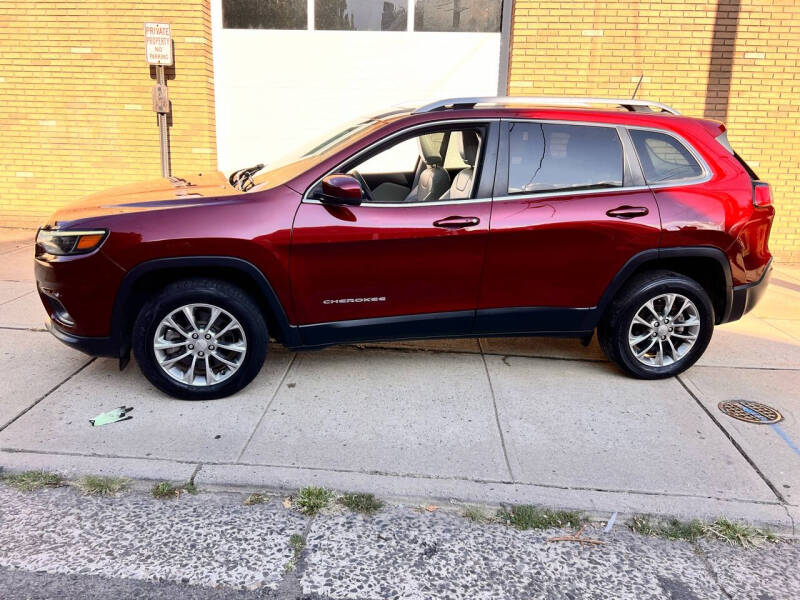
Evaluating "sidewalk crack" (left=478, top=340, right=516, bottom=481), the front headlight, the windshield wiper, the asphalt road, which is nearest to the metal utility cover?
the asphalt road

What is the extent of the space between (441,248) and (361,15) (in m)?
5.32

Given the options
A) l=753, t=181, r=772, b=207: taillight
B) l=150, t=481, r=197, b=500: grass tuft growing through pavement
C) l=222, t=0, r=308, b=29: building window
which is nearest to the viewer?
l=150, t=481, r=197, b=500: grass tuft growing through pavement

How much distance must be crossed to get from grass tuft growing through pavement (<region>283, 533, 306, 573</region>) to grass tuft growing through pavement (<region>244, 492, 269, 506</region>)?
0.31 metres

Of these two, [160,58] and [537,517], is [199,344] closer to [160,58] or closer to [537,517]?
[537,517]

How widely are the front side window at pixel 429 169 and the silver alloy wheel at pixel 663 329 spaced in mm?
1487

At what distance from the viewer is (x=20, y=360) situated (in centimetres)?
463

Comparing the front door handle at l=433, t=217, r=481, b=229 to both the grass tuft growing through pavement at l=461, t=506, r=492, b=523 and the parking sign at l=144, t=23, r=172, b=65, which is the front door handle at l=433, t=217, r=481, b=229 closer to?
the grass tuft growing through pavement at l=461, t=506, r=492, b=523

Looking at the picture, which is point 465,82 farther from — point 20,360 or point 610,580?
point 610,580

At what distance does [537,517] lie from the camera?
10.1 feet

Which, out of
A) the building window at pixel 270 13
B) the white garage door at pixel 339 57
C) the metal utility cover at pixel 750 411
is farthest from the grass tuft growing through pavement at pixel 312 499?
the building window at pixel 270 13

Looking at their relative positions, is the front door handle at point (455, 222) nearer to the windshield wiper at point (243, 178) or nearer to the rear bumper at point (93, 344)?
the windshield wiper at point (243, 178)

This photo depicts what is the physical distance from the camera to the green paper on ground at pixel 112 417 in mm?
3785

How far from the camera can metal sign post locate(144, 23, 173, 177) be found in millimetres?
7891

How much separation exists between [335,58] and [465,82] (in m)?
1.68
